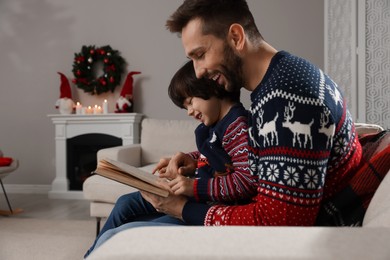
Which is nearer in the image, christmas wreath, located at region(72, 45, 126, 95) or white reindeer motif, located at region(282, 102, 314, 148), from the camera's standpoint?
white reindeer motif, located at region(282, 102, 314, 148)

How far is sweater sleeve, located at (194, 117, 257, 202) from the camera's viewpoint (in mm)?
1212

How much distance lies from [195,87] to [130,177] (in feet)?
1.30

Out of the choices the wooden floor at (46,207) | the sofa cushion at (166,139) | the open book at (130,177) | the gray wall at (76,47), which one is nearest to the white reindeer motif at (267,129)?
the open book at (130,177)

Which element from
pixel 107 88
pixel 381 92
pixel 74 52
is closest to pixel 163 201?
pixel 381 92

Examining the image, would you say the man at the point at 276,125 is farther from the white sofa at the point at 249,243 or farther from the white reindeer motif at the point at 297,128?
the white sofa at the point at 249,243

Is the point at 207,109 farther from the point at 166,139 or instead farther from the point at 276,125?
the point at 166,139

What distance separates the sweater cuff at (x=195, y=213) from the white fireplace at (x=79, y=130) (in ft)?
12.5

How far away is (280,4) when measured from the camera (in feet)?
16.3

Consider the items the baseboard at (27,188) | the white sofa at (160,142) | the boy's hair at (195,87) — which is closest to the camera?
the boy's hair at (195,87)

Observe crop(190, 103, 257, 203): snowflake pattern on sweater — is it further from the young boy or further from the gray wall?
the gray wall

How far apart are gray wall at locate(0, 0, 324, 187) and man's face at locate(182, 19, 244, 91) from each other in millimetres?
3822

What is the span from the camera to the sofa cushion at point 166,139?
3982 mm

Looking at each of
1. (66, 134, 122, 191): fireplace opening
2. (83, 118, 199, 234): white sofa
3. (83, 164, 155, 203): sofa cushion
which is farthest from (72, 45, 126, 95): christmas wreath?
(83, 164, 155, 203): sofa cushion

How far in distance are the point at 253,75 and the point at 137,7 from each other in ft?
14.5
